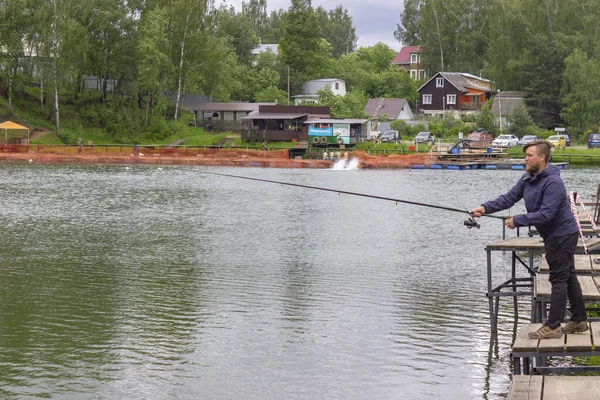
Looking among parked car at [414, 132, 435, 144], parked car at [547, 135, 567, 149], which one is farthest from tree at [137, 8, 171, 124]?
parked car at [547, 135, 567, 149]

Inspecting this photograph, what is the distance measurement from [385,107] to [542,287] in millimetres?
94803

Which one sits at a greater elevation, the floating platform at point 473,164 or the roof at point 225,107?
the roof at point 225,107

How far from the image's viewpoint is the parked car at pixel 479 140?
78312mm

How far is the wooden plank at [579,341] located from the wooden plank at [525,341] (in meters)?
0.38

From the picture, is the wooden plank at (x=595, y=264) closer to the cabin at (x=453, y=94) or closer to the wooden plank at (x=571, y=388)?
the wooden plank at (x=571, y=388)

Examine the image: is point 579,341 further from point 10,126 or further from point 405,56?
point 405,56

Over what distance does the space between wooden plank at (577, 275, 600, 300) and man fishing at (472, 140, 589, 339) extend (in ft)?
1.48

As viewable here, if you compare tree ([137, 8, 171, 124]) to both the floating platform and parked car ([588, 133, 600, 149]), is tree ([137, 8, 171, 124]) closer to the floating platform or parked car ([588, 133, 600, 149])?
the floating platform

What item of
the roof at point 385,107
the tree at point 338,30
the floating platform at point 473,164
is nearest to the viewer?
the floating platform at point 473,164

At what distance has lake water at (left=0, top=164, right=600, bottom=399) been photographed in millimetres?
13500

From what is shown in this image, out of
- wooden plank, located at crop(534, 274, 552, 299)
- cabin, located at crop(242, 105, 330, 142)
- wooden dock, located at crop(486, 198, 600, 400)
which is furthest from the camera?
cabin, located at crop(242, 105, 330, 142)

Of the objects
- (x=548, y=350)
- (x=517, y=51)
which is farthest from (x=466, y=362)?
(x=517, y=51)

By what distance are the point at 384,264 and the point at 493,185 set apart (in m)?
33.8

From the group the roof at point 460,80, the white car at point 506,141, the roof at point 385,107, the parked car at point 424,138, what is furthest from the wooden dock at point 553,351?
the roof at point 460,80
